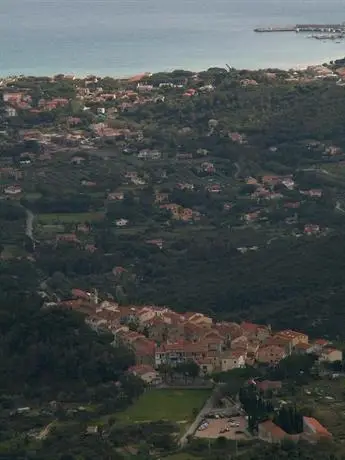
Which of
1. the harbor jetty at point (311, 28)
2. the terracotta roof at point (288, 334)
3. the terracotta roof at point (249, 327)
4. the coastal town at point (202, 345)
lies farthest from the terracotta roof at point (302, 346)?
the harbor jetty at point (311, 28)

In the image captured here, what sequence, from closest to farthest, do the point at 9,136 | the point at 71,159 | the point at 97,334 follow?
the point at 97,334 < the point at 71,159 < the point at 9,136

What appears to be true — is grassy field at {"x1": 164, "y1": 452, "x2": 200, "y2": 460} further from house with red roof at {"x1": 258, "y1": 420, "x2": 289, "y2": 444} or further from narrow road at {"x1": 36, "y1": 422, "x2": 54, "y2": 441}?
narrow road at {"x1": 36, "y1": 422, "x2": 54, "y2": 441}

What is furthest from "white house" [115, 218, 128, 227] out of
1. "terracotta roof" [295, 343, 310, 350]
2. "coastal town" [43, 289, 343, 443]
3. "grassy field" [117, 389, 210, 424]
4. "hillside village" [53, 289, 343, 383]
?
"grassy field" [117, 389, 210, 424]

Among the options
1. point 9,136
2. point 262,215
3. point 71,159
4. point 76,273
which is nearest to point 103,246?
point 76,273

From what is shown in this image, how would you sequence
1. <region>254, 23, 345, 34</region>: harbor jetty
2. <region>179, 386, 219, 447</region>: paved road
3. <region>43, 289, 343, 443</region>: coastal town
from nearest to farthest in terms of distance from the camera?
1. <region>179, 386, 219, 447</region>: paved road
2. <region>43, 289, 343, 443</region>: coastal town
3. <region>254, 23, 345, 34</region>: harbor jetty

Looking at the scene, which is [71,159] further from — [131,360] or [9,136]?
[131,360]

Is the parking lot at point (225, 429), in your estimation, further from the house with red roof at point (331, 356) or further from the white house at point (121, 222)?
the white house at point (121, 222)
